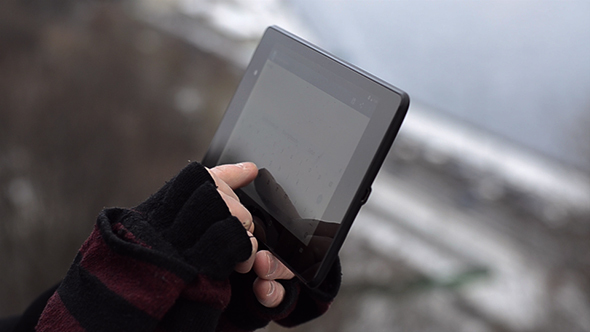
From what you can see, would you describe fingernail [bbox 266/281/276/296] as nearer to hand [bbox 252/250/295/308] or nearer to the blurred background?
hand [bbox 252/250/295/308]

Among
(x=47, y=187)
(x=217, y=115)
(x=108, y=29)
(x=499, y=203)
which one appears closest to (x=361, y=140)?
(x=499, y=203)

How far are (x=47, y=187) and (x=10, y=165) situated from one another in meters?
0.22

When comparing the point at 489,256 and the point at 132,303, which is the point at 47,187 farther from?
the point at 132,303

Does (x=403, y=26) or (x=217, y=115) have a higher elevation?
(x=403, y=26)

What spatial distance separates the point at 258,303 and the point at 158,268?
0.14 metres

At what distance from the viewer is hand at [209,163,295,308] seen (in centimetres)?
44

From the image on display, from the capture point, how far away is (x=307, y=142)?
1.52 feet

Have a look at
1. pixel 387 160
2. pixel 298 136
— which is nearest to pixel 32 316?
pixel 298 136

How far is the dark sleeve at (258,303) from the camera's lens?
18.7 inches

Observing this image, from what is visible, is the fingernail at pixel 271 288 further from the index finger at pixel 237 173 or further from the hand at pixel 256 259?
the index finger at pixel 237 173

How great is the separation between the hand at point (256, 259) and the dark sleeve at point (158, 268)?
4 centimetres

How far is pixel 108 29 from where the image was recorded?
282 centimetres

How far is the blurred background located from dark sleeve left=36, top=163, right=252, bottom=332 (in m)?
1.15

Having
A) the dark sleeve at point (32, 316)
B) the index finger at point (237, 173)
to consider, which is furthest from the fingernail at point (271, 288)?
the dark sleeve at point (32, 316)
